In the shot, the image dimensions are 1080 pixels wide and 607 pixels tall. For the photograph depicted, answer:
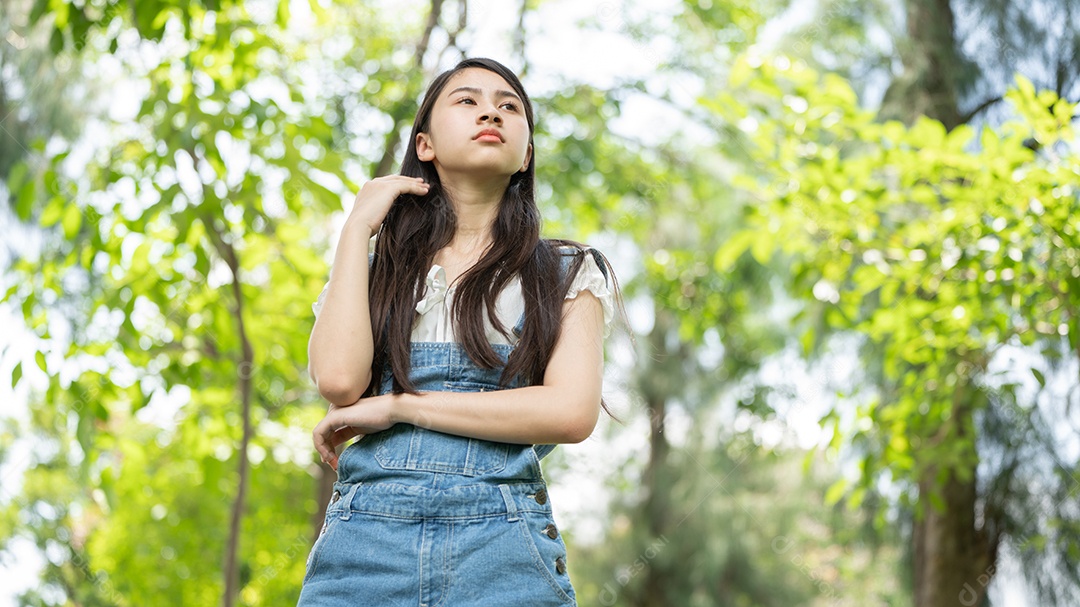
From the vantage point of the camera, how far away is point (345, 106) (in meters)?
5.60

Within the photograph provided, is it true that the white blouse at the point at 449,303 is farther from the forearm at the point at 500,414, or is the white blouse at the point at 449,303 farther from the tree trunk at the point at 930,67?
the tree trunk at the point at 930,67

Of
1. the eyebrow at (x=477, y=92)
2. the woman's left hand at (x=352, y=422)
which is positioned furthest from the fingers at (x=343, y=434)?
the eyebrow at (x=477, y=92)

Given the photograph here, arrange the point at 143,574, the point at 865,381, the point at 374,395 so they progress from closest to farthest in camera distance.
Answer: the point at 374,395 → the point at 865,381 → the point at 143,574

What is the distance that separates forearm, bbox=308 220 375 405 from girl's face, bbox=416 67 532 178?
0.24 meters

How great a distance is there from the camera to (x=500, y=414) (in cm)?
123

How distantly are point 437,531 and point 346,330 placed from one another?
27 cm

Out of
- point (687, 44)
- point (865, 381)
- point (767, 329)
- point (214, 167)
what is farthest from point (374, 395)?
point (767, 329)

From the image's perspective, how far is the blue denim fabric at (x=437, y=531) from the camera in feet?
3.84

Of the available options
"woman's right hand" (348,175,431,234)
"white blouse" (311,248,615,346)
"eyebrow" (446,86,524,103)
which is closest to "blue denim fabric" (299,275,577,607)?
"white blouse" (311,248,615,346)

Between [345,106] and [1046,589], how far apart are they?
403 cm

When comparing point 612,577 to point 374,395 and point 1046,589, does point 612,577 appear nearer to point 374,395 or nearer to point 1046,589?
point 1046,589

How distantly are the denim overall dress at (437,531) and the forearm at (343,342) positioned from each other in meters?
0.08

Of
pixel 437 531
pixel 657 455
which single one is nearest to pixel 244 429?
pixel 437 531

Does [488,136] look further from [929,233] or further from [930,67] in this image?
[930,67]
